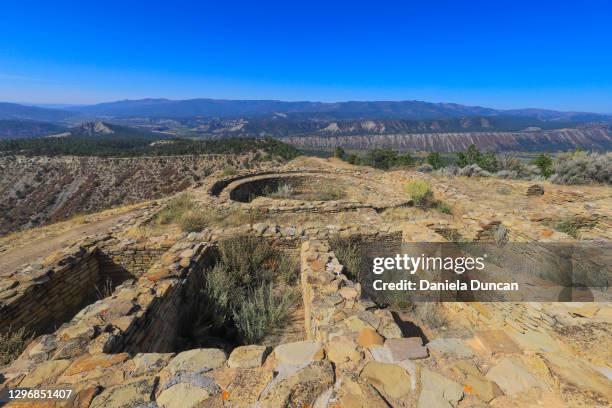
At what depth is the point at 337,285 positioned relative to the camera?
384cm

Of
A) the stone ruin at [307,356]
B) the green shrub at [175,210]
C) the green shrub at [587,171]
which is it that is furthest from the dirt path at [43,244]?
the green shrub at [587,171]

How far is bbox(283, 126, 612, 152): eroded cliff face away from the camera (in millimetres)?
146500

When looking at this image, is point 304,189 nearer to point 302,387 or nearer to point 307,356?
point 307,356

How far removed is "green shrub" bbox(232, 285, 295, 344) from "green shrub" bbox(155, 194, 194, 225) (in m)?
5.57

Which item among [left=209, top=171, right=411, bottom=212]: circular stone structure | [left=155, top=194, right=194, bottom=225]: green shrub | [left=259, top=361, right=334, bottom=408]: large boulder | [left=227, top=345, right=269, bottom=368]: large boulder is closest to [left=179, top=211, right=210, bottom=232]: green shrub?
[left=155, top=194, right=194, bottom=225]: green shrub

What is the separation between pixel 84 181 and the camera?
4522 centimetres

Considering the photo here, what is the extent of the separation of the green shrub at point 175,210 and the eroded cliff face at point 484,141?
436 ft

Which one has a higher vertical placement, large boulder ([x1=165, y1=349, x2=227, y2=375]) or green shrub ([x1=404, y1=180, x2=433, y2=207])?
green shrub ([x1=404, y1=180, x2=433, y2=207])

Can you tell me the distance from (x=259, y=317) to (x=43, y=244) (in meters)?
10.0

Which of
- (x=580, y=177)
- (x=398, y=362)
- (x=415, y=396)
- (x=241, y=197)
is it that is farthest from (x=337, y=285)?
(x=580, y=177)

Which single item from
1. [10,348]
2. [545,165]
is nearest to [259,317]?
[10,348]

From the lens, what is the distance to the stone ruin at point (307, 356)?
2068mm

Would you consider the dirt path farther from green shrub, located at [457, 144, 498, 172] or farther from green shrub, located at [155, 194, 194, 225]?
green shrub, located at [457, 144, 498, 172]

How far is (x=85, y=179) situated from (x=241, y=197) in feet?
150
